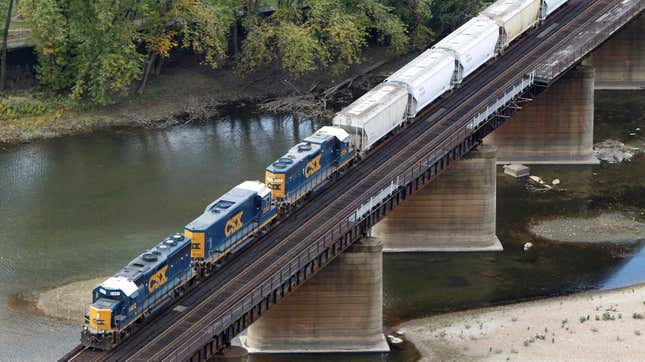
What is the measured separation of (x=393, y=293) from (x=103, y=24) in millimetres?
47312

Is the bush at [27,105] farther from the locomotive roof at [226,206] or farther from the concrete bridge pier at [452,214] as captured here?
the locomotive roof at [226,206]

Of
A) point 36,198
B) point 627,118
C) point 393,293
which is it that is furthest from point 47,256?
point 627,118

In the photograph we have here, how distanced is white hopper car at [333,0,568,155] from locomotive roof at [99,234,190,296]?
67.7 feet

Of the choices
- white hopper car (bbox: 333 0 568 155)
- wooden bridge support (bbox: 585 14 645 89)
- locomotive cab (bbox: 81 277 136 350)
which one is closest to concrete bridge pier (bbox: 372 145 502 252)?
white hopper car (bbox: 333 0 568 155)

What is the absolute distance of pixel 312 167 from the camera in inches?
3812

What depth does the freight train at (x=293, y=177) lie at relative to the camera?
7988 cm

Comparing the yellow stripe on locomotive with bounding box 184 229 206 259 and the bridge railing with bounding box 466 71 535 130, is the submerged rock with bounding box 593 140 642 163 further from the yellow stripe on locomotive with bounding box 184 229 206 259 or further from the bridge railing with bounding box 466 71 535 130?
the yellow stripe on locomotive with bounding box 184 229 206 259

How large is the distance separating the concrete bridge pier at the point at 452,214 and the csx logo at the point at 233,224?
747 inches

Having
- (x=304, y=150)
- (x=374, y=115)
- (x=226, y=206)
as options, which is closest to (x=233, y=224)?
(x=226, y=206)

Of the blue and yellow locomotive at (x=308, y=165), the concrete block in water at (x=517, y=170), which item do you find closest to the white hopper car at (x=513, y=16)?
the concrete block in water at (x=517, y=170)

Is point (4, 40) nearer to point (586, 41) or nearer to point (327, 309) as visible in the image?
point (586, 41)

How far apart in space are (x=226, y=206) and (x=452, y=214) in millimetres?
21930

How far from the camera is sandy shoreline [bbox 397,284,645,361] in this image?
88.2 meters

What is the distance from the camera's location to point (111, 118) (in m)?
138
